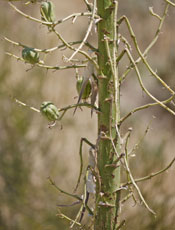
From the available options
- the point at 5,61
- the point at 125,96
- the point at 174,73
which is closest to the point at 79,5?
the point at 125,96

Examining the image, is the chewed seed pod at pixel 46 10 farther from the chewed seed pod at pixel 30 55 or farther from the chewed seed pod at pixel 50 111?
the chewed seed pod at pixel 50 111

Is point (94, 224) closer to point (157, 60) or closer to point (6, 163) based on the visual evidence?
point (6, 163)

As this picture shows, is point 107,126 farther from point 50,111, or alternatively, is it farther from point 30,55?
point 30,55

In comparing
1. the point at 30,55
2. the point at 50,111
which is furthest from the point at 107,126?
the point at 30,55

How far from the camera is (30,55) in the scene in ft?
3.25

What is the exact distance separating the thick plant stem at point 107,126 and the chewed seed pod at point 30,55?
165 millimetres

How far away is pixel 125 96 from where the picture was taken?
7703 mm

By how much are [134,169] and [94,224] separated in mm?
1951

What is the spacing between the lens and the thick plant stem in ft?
3.30

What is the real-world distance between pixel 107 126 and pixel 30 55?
0.28 metres

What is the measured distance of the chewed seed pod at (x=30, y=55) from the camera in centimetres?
98

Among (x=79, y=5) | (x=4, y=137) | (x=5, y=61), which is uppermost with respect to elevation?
(x=79, y=5)

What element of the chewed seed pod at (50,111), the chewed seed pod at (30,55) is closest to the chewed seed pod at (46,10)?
the chewed seed pod at (30,55)

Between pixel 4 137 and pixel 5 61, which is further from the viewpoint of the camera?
pixel 4 137
